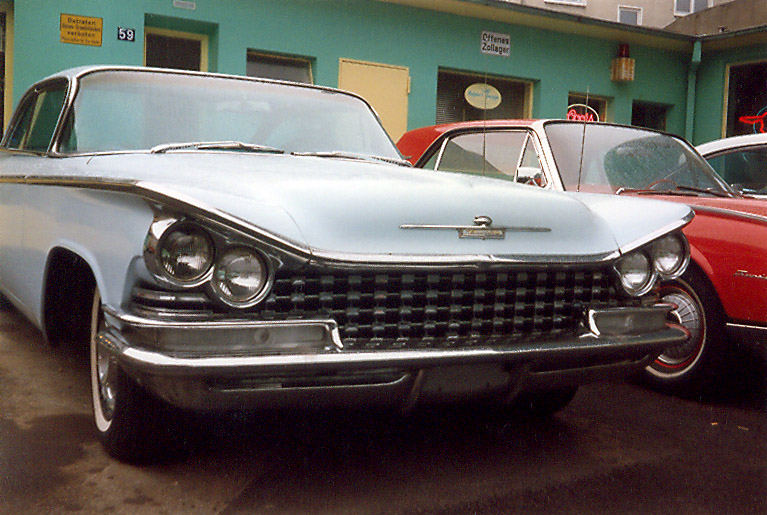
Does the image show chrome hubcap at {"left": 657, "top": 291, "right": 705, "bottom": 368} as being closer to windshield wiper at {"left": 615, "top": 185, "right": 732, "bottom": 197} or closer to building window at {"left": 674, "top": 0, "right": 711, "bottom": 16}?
windshield wiper at {"left": 615, "top": 185, "right": 732, "bottom": 197}

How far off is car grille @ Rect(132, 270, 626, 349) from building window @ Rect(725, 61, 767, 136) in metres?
13.5

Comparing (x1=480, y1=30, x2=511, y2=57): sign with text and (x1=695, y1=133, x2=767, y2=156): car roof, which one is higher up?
(x1=480, y1=30, x2=511, y2=57): sign with text

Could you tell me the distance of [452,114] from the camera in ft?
41.4

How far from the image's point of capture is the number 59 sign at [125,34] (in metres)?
9.88

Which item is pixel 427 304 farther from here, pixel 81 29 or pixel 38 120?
pixel 81 29

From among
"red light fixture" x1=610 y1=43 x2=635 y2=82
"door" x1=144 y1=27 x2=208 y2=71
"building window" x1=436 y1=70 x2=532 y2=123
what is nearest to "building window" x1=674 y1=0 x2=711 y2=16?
"red light fixture" x1=610 y1=43 x2=635 y2=82

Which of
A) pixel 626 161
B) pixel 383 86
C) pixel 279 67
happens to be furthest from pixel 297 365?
pixel 383 86

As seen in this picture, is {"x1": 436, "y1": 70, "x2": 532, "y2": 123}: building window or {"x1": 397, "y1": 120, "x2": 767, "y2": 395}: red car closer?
{"x1": 397, "y1": 120, "x2": 767, "y2": 395}: red car

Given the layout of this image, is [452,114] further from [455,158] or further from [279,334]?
[279,334]

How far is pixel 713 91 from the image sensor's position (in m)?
14.7

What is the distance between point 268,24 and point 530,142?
278 inches

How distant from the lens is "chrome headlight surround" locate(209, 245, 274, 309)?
2.12m

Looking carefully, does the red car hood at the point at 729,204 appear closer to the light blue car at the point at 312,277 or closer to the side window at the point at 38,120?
the light blue car at the point at 312,277

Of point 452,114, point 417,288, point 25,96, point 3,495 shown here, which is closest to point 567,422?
point 417,288
